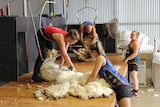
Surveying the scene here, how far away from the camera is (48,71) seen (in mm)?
3270

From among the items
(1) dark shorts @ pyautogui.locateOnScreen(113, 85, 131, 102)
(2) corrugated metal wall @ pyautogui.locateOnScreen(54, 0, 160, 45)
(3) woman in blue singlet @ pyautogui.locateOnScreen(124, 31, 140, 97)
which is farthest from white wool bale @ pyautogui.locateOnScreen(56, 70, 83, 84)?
(2) corrugated metal wall @ pyautogui.locateOnScreen(54, 0, 160, 45)

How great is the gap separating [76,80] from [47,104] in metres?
0.61

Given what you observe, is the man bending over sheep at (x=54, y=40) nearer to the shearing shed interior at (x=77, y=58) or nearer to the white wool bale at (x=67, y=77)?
the shearing shed interior at (x=77, y=58)

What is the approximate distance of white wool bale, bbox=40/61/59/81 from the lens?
323 centimetres

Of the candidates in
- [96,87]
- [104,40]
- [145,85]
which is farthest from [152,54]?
[96,87]

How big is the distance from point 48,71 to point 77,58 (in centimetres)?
142

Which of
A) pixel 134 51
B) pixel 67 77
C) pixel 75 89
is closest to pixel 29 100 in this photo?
pixel 75 89

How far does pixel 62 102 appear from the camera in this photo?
240 cm

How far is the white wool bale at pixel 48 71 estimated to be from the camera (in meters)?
3.23

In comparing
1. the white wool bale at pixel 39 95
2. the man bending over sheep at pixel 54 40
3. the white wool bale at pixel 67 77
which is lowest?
the white wool bale at pixel 39 95

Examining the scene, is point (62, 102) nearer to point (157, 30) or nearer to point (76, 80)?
point (76, 80)

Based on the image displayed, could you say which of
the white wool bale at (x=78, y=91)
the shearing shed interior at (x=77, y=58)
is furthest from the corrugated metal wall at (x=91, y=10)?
the white wool bale at (x=78, y=91)

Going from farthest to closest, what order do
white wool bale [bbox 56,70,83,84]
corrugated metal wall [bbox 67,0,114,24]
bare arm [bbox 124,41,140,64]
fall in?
corrugated metal wall [bbox 67,0,114,24], bare arm [bbox 124,41,140,64], white wool bale [bbox 56,70,83,84]

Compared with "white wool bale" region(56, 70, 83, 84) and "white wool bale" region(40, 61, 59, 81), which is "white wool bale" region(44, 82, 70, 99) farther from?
"white wool bale" region(40, 61, 59, 81)
